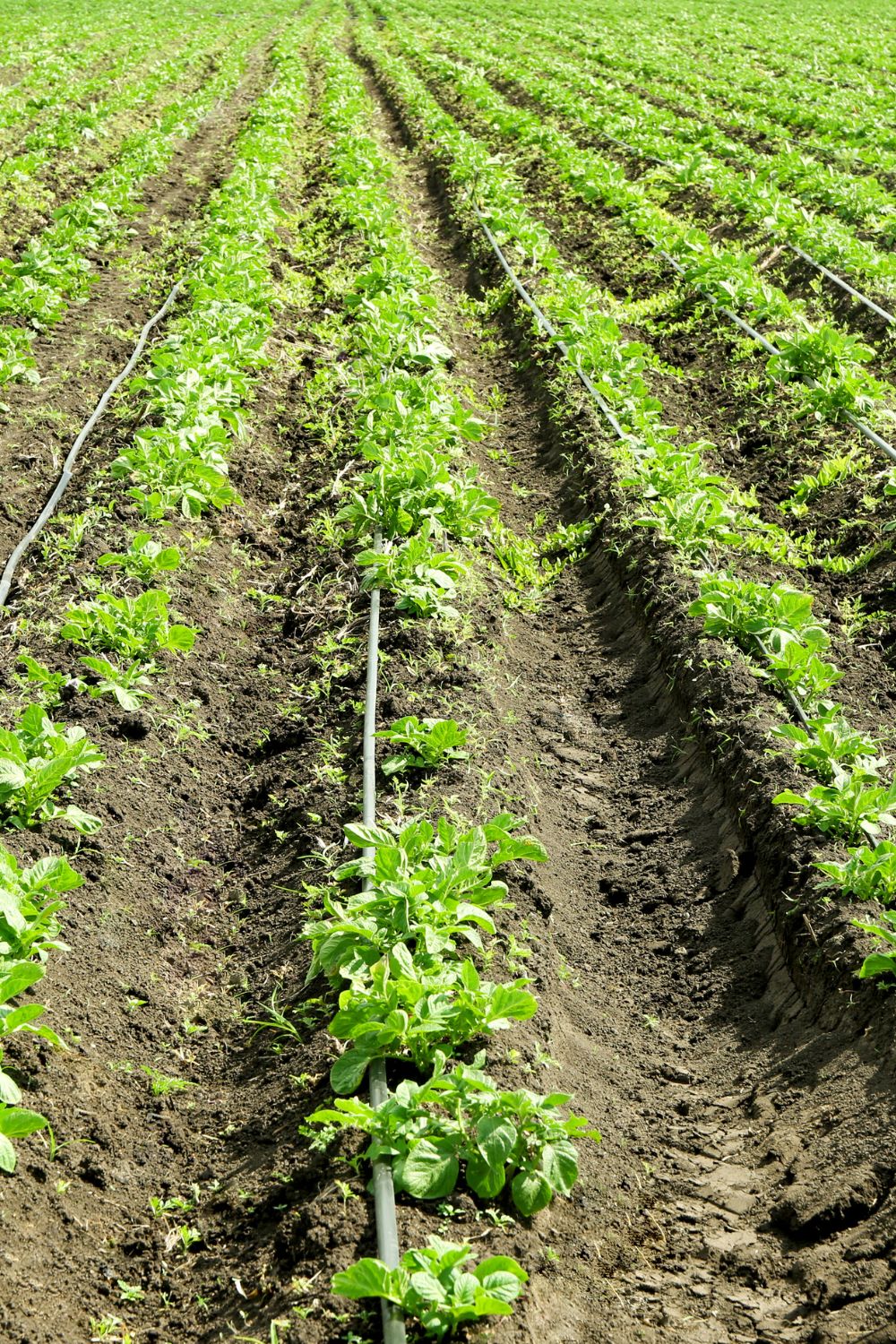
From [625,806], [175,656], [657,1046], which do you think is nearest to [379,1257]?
[657,1046]

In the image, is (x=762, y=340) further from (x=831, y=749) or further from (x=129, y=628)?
(x=129, y=628)

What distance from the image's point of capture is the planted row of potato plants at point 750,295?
24.2 ft

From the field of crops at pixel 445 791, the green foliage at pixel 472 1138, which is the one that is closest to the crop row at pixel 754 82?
the field of crops at pixel 445 791

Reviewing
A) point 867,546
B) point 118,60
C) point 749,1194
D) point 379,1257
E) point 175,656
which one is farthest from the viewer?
point 118,60

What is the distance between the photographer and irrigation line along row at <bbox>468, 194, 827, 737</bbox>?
4685 mm

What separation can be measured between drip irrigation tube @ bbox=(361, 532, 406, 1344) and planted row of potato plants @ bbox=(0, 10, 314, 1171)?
34.3 inches

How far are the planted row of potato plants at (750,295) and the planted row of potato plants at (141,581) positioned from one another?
3.63m

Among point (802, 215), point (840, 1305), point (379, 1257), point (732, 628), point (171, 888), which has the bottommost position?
point (171, 888)

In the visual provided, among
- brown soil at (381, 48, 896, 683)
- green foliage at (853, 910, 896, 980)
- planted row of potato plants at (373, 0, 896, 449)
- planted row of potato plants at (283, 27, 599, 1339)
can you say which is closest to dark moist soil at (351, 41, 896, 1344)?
green foliage at (853, 910, 896, 980)

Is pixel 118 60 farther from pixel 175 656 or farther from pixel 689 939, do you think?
pixel 689 939

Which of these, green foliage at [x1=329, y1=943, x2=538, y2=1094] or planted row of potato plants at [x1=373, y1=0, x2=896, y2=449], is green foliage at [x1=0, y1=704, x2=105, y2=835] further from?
planted row of potato plants at [x1=373, y1=0, x2=896, y2=449]

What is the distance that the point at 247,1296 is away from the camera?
9.07 feet

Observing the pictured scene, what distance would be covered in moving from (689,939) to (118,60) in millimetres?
23217

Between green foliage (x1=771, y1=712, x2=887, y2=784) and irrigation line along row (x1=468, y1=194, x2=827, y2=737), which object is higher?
irrigation line along row (x1=468, y1=194, x2=827, y2=737)
